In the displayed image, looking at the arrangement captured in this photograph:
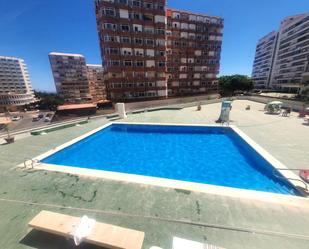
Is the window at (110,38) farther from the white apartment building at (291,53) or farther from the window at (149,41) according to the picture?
the white apartment building at (291,53)

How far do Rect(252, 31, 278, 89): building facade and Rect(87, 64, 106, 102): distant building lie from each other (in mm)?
113000

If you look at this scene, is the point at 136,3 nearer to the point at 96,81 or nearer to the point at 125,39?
the point at 125,39

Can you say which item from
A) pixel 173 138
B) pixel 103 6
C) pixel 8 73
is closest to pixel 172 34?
pixel 103 6

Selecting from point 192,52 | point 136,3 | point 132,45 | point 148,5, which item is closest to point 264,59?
point 192,52

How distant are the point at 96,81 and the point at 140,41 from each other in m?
111

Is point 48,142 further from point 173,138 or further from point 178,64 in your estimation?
point 178,64

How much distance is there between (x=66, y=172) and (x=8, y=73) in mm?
156373

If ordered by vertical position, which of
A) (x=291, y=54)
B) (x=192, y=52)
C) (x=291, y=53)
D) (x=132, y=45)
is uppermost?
(x=291, y=53)

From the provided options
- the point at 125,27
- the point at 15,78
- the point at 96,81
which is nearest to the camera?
the point at 125,27

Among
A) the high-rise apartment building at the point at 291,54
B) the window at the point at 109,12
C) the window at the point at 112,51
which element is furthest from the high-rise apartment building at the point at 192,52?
the high-rise apartment building at the point at 291,54

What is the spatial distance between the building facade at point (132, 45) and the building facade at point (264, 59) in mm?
84189

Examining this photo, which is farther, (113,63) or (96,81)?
(96,81)

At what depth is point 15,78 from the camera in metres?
116

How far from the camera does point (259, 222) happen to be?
12.0ft
